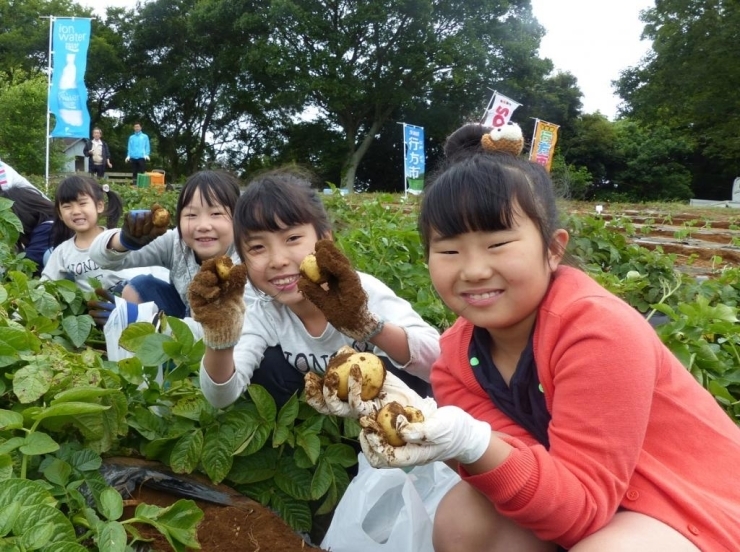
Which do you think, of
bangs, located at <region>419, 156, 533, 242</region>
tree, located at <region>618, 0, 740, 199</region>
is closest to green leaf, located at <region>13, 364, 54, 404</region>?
bangs, located at <region>419, 156, 533, 242</region>

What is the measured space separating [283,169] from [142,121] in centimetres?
2936

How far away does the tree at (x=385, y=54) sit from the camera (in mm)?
23422

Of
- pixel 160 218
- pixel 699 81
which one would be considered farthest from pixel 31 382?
pixel 699 81

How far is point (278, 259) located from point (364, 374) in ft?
2.29

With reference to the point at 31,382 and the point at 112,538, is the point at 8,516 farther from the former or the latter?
the point at 31,382

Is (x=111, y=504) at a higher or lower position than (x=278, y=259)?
lower

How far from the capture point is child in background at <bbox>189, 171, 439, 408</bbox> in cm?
146

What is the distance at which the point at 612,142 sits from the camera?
26.4 metres

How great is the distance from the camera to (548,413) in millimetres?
1268

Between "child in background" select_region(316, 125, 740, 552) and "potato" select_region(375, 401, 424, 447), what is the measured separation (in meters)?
0.01

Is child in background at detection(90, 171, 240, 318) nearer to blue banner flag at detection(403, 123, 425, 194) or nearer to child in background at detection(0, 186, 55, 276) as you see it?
child in background at detection(0, 186, 55, 276)

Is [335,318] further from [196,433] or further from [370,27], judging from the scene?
[370,27]

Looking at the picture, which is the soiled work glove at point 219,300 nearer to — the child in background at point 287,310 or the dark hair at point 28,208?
the child in background at point 287,310

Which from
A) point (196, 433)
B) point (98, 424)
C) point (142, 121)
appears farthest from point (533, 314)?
point (142, 121)
